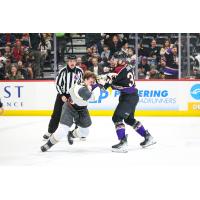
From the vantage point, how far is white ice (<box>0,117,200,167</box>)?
5.07 meters

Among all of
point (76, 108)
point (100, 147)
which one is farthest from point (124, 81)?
point (100, 147)

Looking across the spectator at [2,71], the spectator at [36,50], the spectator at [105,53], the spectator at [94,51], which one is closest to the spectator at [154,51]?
the spectator at [105,53]

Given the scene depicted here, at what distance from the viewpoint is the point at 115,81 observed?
5.45 metres

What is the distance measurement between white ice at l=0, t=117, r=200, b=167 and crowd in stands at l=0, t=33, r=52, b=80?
1757 mm

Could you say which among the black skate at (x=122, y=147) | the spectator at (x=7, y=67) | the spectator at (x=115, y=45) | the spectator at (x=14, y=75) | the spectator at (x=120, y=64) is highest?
the spectator at (x=115, y=45)

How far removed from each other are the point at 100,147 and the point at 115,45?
3.97 m

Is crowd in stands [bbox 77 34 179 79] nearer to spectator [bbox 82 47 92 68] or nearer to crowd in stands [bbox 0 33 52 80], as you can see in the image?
spectator [bbox 82 47 92 68]

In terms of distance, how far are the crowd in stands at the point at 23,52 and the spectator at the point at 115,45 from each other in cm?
114

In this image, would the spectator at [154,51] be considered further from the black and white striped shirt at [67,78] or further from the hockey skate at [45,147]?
the hockey skate at [45,147]

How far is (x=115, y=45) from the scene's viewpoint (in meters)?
9.58

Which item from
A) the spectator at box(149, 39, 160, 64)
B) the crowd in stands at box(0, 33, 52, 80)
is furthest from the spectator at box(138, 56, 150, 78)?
the crowd in stands at box(0, 33, 52, 80)

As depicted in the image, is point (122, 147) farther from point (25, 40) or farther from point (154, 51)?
point (25, 40)

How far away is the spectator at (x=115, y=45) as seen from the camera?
31.3 feet

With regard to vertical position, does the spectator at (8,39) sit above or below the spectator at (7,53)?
above
